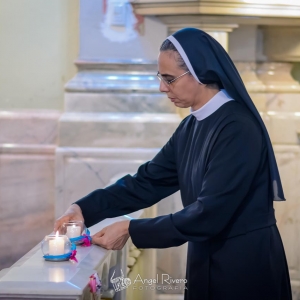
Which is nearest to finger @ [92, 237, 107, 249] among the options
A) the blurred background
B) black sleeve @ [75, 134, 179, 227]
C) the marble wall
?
black sleeve @ [75, 134, 179, 227]

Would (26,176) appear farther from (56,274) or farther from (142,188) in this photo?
(56,274)

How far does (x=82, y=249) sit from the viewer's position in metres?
2.45

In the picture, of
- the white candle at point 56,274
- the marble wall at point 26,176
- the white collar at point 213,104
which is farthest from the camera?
the marble wall at point 26,176

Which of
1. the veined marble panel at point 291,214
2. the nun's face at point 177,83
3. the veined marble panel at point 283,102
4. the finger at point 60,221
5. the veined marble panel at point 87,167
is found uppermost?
the nun's face at point 177,83

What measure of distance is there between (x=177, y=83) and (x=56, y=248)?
0.77 meters

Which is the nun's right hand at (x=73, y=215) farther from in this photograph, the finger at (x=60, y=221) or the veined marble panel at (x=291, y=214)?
the veined marble panel at (x=291, y=214)

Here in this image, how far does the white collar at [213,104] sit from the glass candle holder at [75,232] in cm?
65

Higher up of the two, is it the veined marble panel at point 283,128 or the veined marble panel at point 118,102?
the veined marble panel at point 118,102

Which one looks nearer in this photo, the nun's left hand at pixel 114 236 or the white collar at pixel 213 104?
the nun's left hand at pixel 114 236

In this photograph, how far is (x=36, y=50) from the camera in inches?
187

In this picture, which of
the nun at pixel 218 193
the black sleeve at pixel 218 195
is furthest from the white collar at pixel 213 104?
the black sleeve at pixel 218 195

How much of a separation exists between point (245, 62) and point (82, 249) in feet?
8.88

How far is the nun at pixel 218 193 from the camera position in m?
2.35

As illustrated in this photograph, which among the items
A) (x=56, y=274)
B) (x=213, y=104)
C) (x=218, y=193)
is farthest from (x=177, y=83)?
(x=56, y=274)
